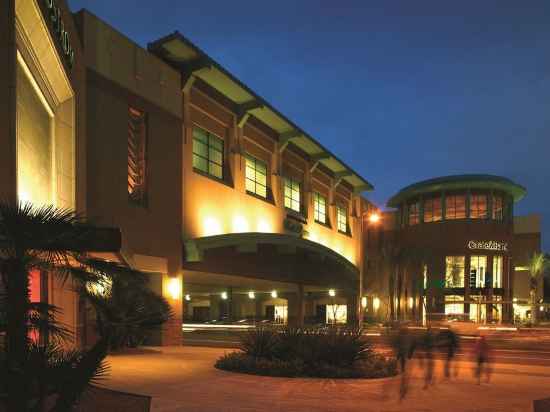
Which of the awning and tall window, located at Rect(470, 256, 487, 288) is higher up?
the awning

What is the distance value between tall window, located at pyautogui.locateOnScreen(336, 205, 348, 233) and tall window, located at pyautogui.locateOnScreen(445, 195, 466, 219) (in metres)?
18.4

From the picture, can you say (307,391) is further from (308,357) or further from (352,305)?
(352,305)

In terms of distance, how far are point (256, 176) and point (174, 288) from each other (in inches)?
437

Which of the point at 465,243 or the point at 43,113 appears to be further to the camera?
the point at 465,243

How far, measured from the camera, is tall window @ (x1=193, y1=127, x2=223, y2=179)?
85.3 feet

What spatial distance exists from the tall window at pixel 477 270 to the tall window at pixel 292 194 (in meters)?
28.7

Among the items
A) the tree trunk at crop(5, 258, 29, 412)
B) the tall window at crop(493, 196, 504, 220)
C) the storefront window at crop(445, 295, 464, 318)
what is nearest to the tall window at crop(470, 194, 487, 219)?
the tall window at crop(493, 196, 504, 220)

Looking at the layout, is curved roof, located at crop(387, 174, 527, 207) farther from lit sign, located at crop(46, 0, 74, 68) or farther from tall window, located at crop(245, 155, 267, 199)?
lit sign, located at crop(46, 0, 74, 68)

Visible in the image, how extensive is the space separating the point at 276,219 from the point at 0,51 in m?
23.6

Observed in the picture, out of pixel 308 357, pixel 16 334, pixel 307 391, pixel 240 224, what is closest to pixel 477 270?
pixel 240 224

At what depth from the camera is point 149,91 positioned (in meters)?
22.0

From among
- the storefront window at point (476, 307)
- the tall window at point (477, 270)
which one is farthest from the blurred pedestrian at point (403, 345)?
the tall window at point (477, 270)

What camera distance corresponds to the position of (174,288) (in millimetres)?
22422

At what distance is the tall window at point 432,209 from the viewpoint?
197 ft
